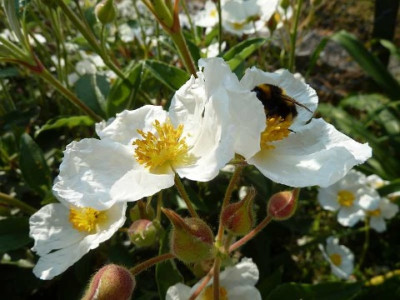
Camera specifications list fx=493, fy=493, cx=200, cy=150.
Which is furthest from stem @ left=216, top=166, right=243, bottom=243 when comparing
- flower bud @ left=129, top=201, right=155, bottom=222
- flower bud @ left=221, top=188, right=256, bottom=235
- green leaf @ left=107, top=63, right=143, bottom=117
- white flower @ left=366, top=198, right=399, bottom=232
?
white flower @ left=366, top=198, right=399, bottom=232

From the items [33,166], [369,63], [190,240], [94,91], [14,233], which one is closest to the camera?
[190,240]

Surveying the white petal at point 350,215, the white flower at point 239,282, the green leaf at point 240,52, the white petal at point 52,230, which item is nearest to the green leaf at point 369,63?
the white petal at point 350,215

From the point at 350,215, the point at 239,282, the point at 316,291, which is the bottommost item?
the point at 350,215

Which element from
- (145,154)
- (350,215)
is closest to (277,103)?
(145,154)

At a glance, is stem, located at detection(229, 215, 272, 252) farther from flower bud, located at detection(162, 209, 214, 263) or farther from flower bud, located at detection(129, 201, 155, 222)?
flower bud, located at detection(129, 201, 155, 222)

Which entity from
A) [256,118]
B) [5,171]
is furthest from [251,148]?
[5,171]

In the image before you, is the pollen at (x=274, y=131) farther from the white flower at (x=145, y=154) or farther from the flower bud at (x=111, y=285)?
the flower bud at (x=111, y=285)

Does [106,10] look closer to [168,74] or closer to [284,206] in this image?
[168,74]
